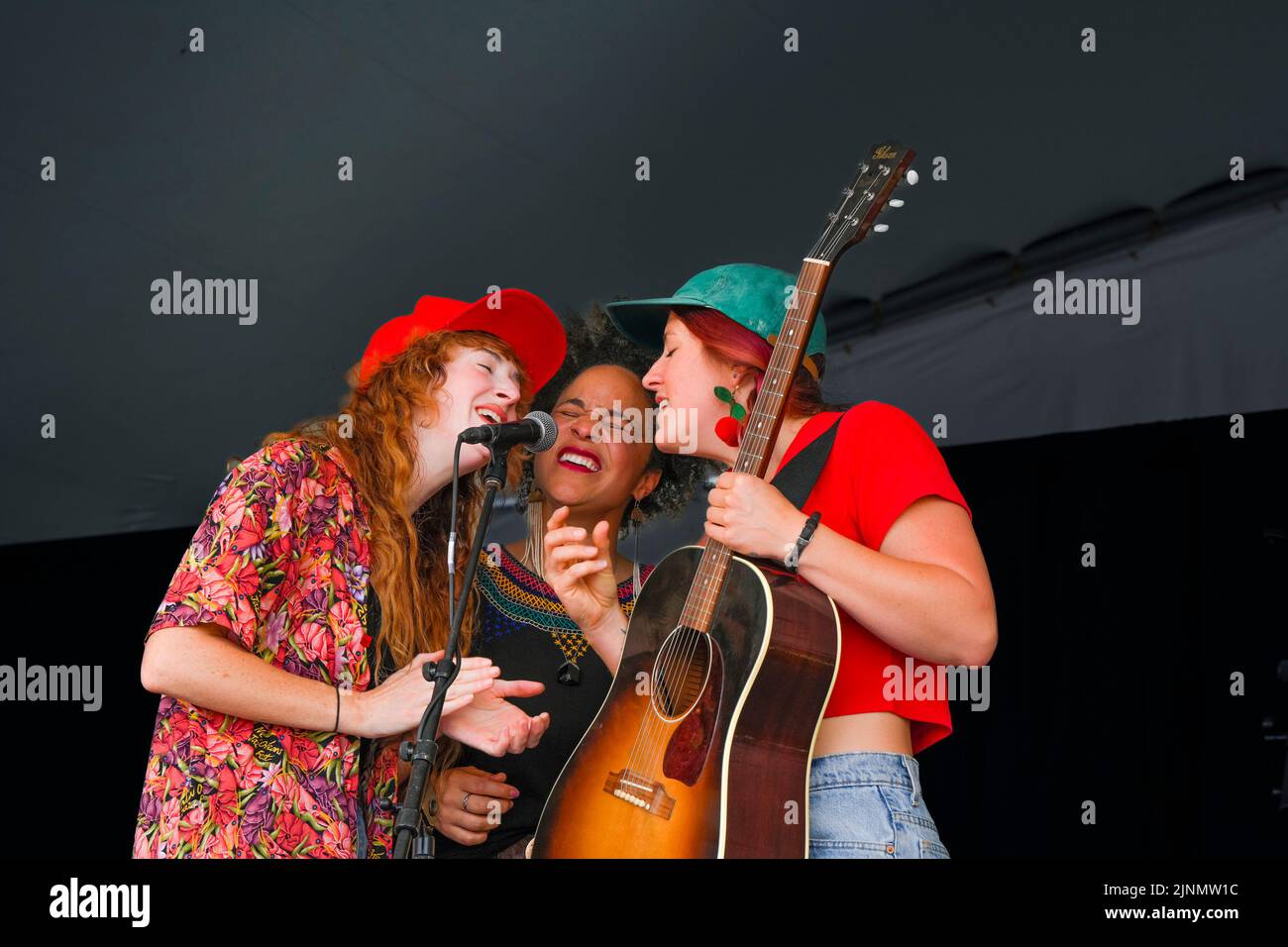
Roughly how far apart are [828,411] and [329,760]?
127 cm

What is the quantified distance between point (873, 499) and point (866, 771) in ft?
1.66

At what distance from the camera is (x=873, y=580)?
7.89ft

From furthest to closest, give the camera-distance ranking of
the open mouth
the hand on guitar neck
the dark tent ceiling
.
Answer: the dark tent ceiling → the open mouth → the hand on guitar neck

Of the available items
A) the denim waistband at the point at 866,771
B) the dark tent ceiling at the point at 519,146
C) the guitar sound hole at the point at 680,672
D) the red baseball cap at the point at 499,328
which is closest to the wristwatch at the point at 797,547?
the guitar sound hole at the point at 680,672

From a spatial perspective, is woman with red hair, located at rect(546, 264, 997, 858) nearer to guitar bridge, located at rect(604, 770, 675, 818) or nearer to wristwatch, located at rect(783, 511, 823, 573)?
wristwatch, located at rect(783, 511, 823, 573)

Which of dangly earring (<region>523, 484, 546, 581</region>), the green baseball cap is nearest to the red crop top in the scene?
the green baseball cap

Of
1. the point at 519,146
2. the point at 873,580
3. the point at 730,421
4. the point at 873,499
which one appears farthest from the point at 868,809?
the point at 519,146

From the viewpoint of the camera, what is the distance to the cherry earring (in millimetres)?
2922

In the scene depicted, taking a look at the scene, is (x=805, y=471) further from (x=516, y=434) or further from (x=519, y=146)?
(x=519, y=146)

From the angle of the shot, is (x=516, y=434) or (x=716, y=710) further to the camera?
(x=516, y=434)

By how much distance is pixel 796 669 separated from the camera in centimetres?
243

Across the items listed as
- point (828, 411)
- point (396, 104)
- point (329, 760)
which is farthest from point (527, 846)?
point (396, 104)

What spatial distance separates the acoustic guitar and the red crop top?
10 cm
